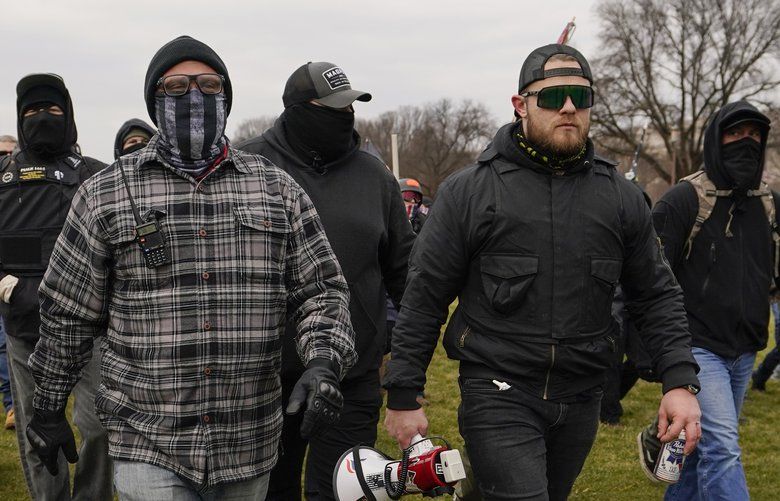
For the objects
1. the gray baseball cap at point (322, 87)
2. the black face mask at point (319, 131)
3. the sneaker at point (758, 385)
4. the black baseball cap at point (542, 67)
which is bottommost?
the sneaker at point (758, 385)

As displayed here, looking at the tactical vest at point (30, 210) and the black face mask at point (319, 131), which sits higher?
the black face mask at point (319, 131)

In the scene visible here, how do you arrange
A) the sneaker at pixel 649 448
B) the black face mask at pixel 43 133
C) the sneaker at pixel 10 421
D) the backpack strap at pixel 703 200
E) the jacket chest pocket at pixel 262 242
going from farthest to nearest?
the sneaker at pixel 10 421, the black face mask at pixel 43 133, the backpack strap at pixel 703 200, the sneaker at pixel 649 448, the jacket chest pocket at pixel 262 242

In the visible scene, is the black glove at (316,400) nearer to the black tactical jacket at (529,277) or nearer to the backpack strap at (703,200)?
the black tactical jacket at (529,277)

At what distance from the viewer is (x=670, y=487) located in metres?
4.39

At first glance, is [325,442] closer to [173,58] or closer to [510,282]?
[510,282]

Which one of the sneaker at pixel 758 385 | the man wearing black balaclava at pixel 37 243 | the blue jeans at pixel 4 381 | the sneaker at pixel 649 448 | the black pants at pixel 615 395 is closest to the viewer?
the sneaker at pixel 649 448

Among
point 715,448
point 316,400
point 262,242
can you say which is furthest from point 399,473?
point 715,448

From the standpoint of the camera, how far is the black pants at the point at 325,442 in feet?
12.6

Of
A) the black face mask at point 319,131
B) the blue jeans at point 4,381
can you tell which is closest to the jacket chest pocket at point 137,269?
the black face mask at point 319,131

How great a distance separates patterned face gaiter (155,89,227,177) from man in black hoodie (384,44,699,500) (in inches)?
36.4

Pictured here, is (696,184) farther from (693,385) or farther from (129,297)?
(129,297)

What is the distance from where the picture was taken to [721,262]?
4340 mm

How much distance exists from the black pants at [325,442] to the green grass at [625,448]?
2.33 metres

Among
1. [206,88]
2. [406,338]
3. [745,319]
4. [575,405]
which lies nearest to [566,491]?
[575,405]
